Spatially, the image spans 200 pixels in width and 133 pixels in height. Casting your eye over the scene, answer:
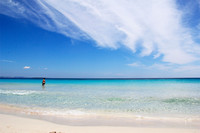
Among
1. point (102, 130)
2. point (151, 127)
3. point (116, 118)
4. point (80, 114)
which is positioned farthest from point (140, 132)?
point (80, 114)

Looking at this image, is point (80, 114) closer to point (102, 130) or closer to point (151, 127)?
point (102, 130)

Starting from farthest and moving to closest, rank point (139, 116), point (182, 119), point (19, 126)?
point (139, 116), point (182, 119), point (19, 126)

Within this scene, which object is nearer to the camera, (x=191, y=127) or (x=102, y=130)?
(x=102, y=130)

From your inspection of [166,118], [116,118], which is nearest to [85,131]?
[116,118]

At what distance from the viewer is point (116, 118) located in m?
6.71

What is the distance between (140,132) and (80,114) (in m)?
3.62

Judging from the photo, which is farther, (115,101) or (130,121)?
(115,101)

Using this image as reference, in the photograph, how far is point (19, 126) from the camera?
17.1ft

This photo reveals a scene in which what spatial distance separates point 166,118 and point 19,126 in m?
6.78

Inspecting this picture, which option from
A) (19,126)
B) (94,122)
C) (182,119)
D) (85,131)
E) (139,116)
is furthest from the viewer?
(139,116)

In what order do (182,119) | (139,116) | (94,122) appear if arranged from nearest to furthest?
(94,122) → (182,119) → (139,116)

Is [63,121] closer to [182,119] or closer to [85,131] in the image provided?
[85,131]

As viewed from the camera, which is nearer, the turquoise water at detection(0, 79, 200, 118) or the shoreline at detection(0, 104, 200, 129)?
the shoreline at detection(0, 104, 200, 129)

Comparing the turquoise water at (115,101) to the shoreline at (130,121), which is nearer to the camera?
the shoreline at (130,121)
